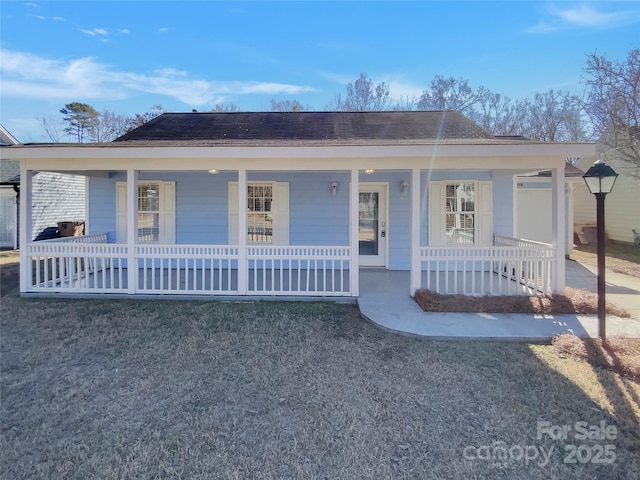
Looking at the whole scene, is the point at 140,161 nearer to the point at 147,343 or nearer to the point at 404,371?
the point at 147,343

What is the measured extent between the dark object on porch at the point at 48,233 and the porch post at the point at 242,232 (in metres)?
11.4

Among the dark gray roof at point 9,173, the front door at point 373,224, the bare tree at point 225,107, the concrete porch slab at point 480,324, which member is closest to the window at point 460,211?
the front door at point 373,224

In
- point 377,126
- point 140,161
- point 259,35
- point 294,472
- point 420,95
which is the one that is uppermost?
point 420,95

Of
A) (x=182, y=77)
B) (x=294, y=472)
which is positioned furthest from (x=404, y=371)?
(x=182, y=77)

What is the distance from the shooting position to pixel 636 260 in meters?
11.0

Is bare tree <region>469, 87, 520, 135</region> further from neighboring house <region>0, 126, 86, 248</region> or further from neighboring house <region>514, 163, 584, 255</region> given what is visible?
neighboring house <region>0, 126, 86, 248</region>

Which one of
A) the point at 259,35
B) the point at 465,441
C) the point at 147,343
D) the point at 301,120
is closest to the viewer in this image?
the point at 465,441

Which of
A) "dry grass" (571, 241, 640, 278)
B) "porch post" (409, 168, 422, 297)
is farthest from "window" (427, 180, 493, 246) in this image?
"dry grass" (571, 241, 640, 278)

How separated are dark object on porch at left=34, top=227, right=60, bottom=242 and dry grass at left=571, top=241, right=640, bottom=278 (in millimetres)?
18705

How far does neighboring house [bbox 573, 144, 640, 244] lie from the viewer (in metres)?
13.9

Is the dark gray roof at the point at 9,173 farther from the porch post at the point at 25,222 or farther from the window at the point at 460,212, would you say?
the window at the point at 460,212

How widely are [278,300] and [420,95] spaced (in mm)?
20858

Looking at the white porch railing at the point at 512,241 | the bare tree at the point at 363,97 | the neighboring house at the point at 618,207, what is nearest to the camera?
the white porch railing at the point at 512,241

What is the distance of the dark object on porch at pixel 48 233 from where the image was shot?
43.7 feet
